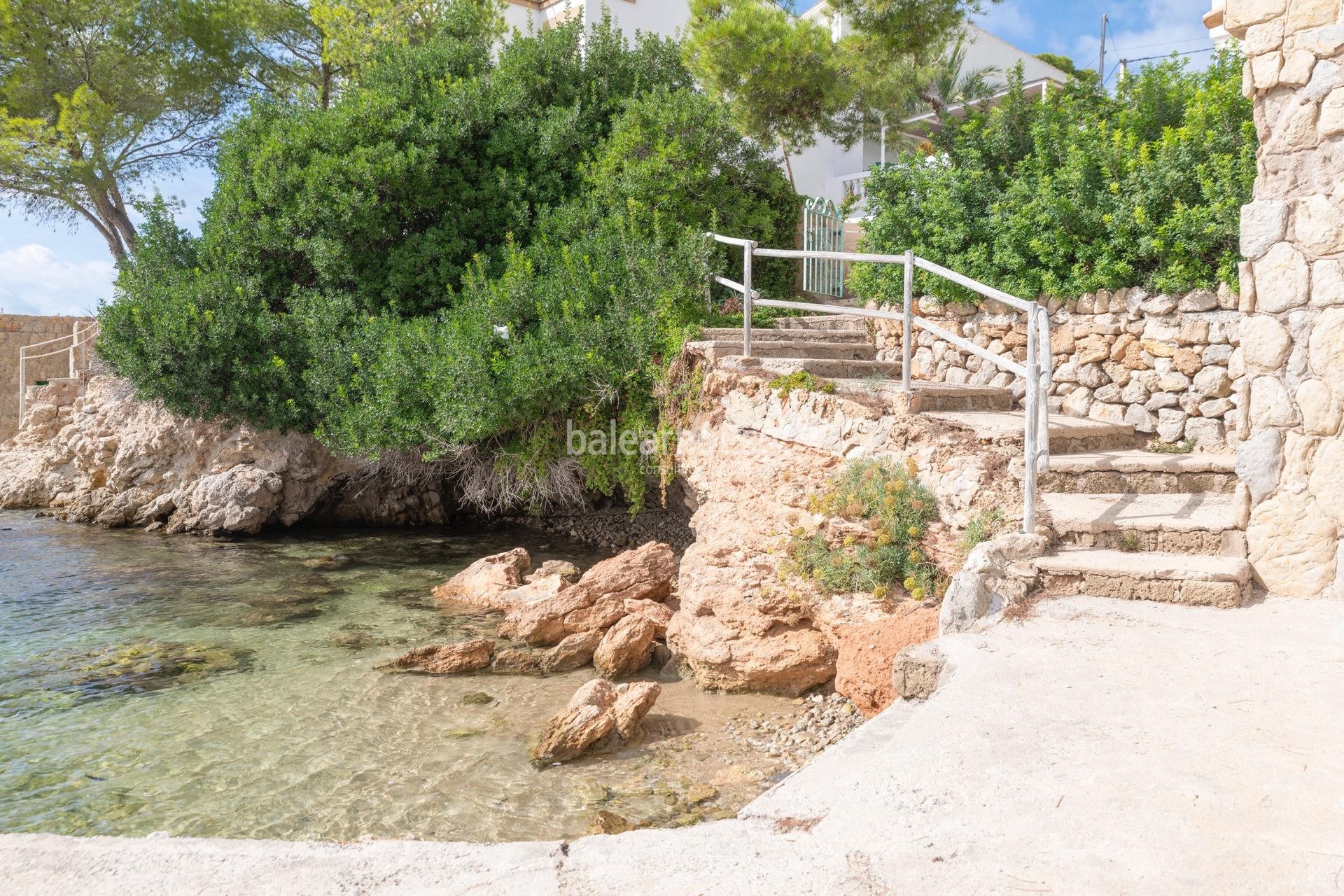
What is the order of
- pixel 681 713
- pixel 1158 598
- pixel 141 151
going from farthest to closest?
pixel 141 151
pixel 681 713
pixel 1158 598

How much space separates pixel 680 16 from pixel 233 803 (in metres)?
21.1

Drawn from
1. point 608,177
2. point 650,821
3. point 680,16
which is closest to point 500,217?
point 608,177

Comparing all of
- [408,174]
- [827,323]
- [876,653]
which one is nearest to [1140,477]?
[876,653]

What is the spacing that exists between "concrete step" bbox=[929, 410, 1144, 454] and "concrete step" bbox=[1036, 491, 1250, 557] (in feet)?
2.40

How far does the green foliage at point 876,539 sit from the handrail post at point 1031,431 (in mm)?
851

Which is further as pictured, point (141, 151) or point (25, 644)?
point (141, 151)

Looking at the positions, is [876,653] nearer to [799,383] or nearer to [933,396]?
[933,396]

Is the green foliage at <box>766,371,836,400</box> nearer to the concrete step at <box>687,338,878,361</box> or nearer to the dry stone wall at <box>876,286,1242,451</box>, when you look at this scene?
the concrete step at <box>687,338,878,361</box>

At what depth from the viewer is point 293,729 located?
585 cm

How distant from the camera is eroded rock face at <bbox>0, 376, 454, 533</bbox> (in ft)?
41.5

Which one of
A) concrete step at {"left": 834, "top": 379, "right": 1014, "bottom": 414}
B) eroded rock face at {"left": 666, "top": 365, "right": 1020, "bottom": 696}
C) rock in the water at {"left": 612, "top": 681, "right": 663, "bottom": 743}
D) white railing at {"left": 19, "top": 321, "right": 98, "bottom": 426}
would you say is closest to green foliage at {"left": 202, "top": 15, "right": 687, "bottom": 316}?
eroded rock face at {"left": 666, "top": 365, "right": 1020, "bottom": 696}

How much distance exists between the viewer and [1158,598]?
14.8 ft

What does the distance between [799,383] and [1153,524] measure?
9.78 feet

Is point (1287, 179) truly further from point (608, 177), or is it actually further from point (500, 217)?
point (500, 217)
